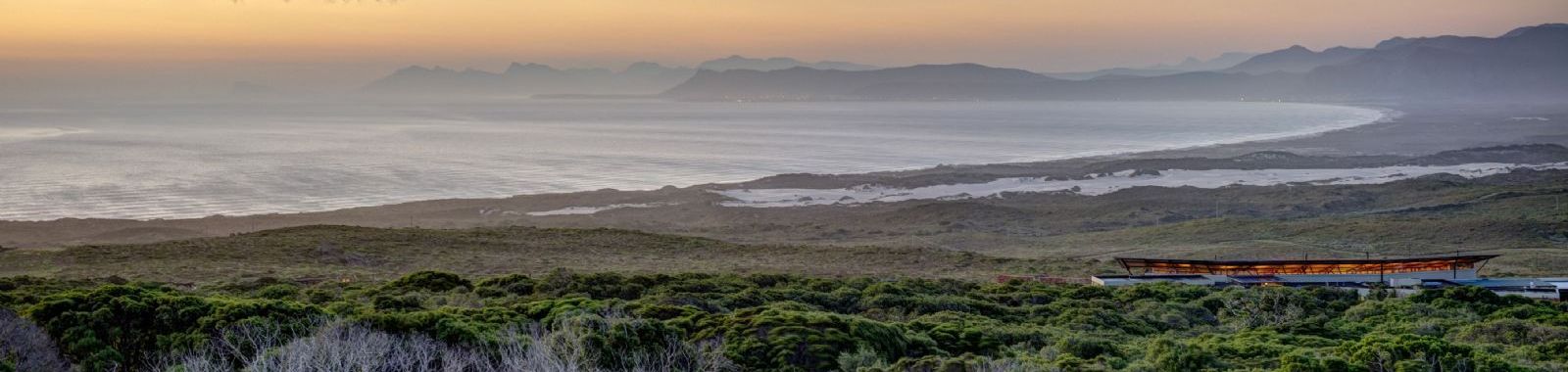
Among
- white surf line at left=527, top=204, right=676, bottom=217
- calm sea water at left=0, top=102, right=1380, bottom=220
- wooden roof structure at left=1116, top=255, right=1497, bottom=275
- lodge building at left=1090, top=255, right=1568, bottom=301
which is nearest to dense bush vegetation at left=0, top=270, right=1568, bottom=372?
lodge building at left=1090, top=255, right=1568, bottom=301

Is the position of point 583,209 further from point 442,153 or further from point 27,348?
point 27,348

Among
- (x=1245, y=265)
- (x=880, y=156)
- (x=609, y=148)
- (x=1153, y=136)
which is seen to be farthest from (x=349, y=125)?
(x=1245, y=265)

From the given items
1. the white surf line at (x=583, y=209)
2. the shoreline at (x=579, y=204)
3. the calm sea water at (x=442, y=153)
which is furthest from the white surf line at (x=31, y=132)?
the white surf line at (x=583, y=209)

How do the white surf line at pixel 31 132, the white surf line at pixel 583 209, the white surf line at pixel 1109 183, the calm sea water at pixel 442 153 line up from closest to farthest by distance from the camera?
the white surf line at pixel 583 209
the white surf line at pixel 1109 183
the calm sea water at pixel 442 153
the white surf line at pixel 31 132

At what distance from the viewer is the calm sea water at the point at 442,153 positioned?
239 ft

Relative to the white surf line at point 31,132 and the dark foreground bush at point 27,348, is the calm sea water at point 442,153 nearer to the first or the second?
the white surf line at point 31,132

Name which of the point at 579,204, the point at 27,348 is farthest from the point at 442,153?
the point at 27,348

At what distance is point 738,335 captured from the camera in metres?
14.5

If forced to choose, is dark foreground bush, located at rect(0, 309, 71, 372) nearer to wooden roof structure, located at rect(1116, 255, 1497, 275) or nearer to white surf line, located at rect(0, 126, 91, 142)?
wooden roof structure, located at rect(1116, 255, 1497, 275)

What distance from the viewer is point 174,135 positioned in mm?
139750

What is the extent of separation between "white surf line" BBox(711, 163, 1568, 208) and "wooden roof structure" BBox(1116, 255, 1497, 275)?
39310 millimetres

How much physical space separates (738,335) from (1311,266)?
20924 mm

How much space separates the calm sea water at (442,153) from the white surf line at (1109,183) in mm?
13396

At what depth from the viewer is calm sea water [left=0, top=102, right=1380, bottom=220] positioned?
72.8 meters
